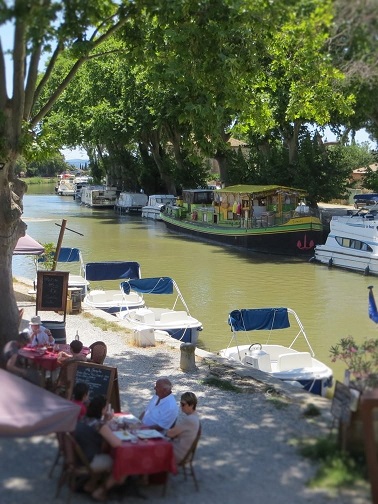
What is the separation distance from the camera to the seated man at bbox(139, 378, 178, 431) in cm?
889

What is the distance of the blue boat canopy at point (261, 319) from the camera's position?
1584cm

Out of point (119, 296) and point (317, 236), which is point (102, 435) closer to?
point (119, 296)

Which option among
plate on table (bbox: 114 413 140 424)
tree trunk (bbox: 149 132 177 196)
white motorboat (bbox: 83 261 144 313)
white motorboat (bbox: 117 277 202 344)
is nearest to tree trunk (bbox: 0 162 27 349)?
plate on table (bbox: 114 413 140 424)

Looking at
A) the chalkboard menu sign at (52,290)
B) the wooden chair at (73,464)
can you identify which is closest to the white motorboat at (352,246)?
the chalkboard menu sign at (52,290)

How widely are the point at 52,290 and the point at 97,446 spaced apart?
30.4 ft

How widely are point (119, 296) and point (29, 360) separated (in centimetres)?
1033

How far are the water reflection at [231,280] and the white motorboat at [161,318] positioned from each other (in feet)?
2.58

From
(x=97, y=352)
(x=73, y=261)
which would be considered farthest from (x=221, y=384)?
(x=73, y=261)

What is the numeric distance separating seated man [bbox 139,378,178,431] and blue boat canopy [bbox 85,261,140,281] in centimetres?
1237

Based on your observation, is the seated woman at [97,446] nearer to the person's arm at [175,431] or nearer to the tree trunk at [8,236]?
the person's arm at [175,431]

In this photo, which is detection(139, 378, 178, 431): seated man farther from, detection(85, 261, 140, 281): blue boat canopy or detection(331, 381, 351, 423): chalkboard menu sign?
detection(85, 261, 140, 281): blue boat canopy

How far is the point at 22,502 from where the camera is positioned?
760 cm

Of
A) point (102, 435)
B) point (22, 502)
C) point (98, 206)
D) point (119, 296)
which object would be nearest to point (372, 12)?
point (102, 435)

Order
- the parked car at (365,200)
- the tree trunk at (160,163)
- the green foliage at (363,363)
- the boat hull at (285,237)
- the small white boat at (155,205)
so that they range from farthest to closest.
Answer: the tree trunk at (160,163) < the small white boat at (155,205) < the parked car at (365,200) < the boat hull at (285,237) < the green foliage at (363,363)
